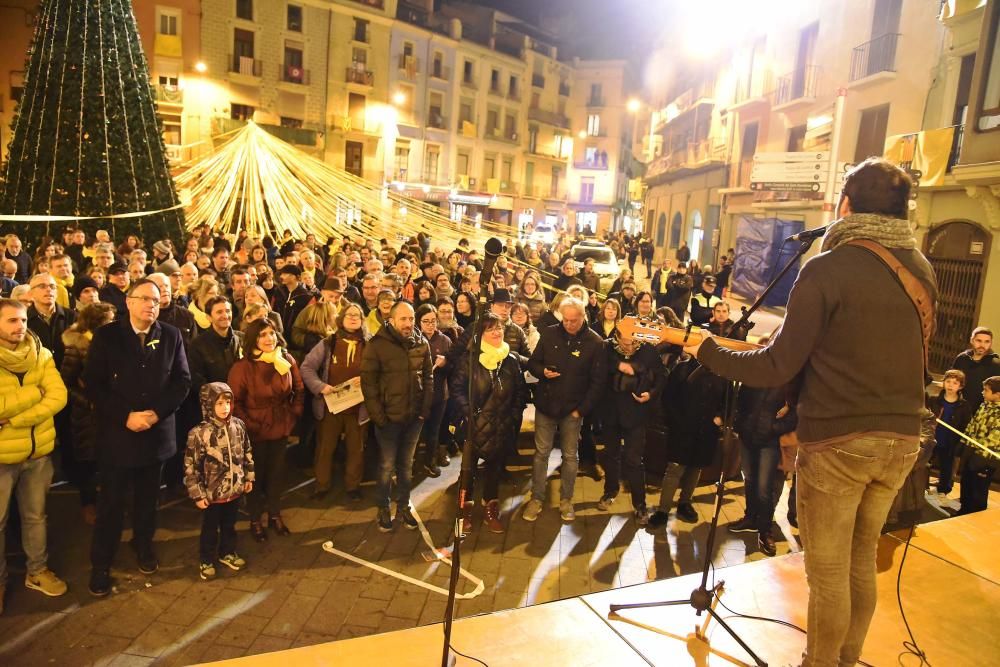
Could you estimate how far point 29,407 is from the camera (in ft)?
12.8

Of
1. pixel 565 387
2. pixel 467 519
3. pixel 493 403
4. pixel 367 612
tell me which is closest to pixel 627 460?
pixel 565 387

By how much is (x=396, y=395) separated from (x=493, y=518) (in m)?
1.33

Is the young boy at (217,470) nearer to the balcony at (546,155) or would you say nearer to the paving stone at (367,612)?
the paving stone at (367,612)

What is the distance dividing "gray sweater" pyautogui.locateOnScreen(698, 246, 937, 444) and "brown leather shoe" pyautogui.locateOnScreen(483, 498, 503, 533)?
11.5 ft

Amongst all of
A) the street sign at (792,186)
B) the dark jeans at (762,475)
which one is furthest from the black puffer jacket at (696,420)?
the street sign at (792,186)

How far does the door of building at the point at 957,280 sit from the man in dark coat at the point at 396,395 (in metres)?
11.7

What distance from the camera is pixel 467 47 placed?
4138cm

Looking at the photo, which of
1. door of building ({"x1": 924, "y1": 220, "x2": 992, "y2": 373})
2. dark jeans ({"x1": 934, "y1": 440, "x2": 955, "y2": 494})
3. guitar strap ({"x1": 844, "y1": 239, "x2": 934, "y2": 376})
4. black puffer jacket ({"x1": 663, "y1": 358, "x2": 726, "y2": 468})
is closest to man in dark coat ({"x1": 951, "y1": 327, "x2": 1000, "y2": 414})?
dark jeans ({"x1": 934, "y1": 440, "x2": 955, "y2": 494})

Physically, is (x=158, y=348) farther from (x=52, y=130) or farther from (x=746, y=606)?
(x=52, y=130)

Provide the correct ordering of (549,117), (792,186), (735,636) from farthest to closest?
(549,117) → (792,186) → (735,636)

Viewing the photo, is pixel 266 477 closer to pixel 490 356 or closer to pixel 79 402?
pixel 79 402

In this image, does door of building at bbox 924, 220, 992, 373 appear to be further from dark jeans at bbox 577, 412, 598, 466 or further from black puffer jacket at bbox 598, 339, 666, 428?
black puffer jacket at bbox 598, 339, 666, 428

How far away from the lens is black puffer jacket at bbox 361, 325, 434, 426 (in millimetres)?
5207

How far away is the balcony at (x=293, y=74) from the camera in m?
33.3
